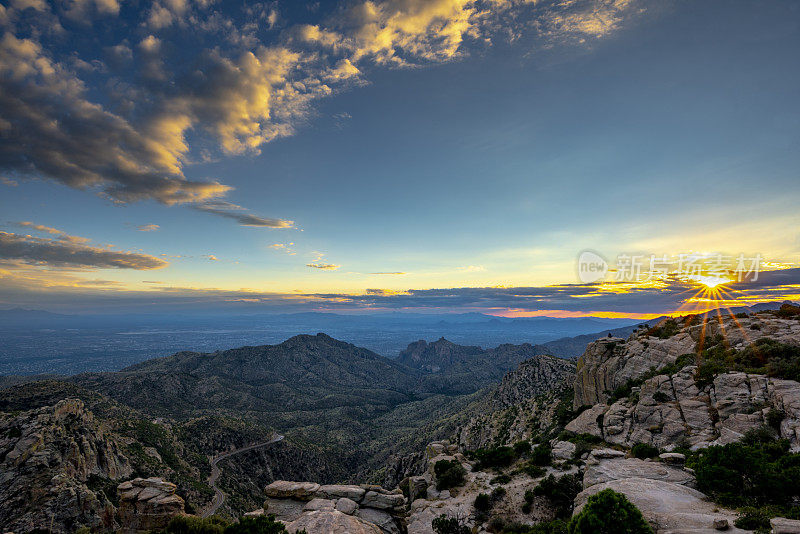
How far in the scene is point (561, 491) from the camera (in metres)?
26.2

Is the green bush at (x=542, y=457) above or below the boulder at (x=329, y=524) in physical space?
below

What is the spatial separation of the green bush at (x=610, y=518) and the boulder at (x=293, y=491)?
83.6 ft

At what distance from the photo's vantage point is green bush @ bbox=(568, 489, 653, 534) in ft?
45.7

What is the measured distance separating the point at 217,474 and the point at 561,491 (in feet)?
335

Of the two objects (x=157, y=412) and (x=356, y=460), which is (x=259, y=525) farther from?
(x=157, y=412)

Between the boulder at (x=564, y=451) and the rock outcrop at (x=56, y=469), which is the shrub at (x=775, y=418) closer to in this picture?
the boulder at (x=564, y=451)

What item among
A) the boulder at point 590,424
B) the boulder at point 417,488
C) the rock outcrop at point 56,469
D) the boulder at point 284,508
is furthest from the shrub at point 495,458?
the rock outcrop at point 56,469

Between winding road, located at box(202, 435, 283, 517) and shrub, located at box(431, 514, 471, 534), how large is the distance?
50.0m

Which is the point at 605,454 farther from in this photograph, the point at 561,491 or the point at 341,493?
the point at 341,493

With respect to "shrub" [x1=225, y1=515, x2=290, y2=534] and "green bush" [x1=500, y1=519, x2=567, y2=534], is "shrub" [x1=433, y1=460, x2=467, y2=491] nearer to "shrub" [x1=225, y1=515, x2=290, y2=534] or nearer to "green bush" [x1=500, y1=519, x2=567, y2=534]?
"green bush" [x1=500, y1=519, x2=567, y2=534]

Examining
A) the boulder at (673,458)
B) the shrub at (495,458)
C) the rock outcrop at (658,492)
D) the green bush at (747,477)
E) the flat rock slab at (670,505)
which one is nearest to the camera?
the flat rock slab at (670,505)

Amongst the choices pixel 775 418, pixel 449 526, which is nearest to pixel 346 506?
pixel 449 526

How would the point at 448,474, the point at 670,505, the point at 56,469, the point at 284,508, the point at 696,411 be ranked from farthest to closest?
the point at 56,469 → the point at 448,474 → the point at 696,411 → the point at 284,508 → the point at 670,505

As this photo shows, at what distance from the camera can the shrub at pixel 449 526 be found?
24.3m
